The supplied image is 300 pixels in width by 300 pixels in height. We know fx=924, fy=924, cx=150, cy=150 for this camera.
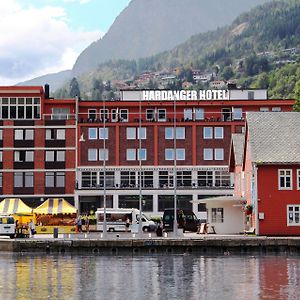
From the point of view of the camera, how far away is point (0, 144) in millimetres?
147250

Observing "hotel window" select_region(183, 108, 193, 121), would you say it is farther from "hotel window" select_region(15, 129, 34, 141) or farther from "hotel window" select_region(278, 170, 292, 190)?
"hotel window" select_region(278, 170, 292, 190)

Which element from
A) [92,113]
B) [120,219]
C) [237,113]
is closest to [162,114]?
[92,113]

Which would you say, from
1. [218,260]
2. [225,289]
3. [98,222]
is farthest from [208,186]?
[225,289]

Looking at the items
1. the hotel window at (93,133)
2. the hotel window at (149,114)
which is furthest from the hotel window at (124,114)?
the hotel window at (93,133)

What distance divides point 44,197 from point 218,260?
7397cm

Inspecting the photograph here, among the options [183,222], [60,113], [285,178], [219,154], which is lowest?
[183,222]

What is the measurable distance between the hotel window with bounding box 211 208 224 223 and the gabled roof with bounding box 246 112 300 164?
8.78m

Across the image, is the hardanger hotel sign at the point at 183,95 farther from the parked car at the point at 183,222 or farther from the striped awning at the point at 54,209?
the striped awning at the point at 54,209

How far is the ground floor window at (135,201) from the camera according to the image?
482 feet

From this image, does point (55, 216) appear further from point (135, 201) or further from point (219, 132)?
point (219, 132)

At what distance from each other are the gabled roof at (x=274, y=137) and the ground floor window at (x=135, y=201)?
49.0 meters

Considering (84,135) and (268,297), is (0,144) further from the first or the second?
(268,297)

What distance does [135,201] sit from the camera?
147 meters

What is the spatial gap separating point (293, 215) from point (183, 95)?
6637 centimetres
